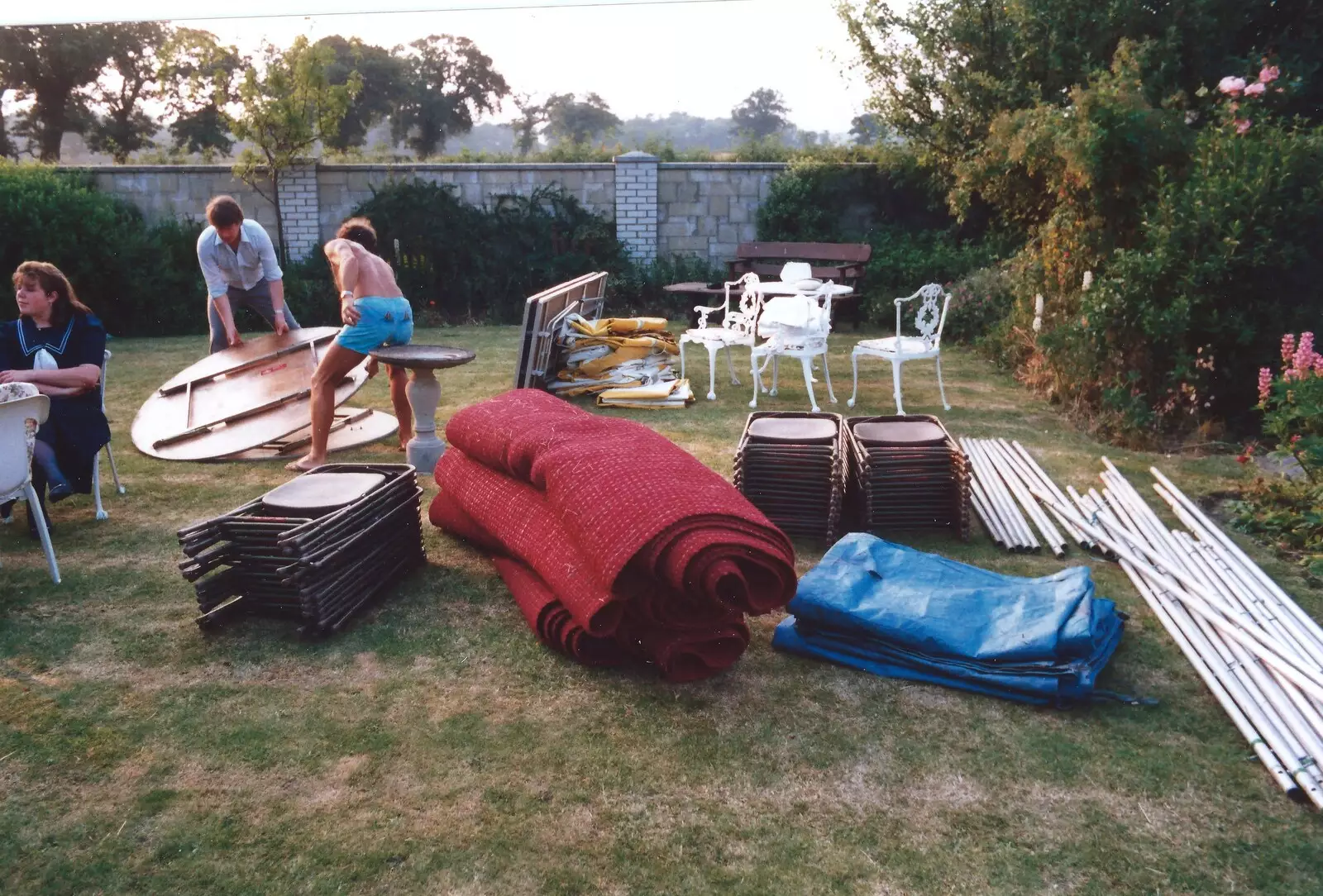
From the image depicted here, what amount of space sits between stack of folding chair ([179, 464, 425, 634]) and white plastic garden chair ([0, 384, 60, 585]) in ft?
2.88

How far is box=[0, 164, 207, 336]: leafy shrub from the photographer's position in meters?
12.0

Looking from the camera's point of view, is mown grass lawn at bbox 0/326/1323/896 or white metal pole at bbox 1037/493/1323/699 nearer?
mown grass lawn at bbox 0/326/1323/896

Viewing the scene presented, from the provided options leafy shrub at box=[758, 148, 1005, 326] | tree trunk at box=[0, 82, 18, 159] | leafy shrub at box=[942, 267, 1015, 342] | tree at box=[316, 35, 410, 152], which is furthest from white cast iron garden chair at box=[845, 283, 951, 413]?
tree at box=[316, 35, 410, 152]

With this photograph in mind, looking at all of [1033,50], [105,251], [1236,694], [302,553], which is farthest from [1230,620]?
[105,251]

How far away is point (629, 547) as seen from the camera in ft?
10.6

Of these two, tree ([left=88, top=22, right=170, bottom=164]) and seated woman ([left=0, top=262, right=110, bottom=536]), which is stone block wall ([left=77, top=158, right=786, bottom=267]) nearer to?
seated woman ([left=0, top=262, right=110, bottom=536])

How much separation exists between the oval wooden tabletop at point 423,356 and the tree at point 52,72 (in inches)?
1030

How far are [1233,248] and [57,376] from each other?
24.1 ft

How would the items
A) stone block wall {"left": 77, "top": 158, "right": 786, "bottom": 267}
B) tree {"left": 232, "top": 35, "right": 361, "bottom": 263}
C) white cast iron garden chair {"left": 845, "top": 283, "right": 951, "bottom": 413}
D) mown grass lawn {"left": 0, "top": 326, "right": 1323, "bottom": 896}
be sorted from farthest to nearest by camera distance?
stone block wall {"left": 77, "top": 158, "right": 786, "bottom": 267} → tree {"left": 232, "top": 35, "right": 361, "bottom": 263} → white cast iron garden chair {"left": 845, "top": 283, "right": 951, "bottom": 413} → mown grass lawn {"left": 0, "top": 326, "right": 1323, "bottom": 896}

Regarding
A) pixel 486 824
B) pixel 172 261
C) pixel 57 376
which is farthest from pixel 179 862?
pixel 172 261

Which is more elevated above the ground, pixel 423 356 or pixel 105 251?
pixel 105 251

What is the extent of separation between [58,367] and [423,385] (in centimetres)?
195

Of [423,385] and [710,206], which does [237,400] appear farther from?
[710,206]

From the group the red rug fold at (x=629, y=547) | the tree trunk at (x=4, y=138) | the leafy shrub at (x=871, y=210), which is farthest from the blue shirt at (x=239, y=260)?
the tree trunk at (x=4, y=138)
